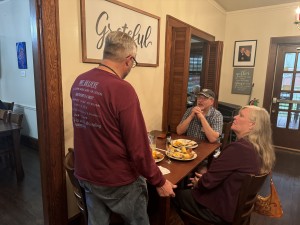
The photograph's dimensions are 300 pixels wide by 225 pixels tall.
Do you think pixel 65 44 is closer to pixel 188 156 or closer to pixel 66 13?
pixel 66 13

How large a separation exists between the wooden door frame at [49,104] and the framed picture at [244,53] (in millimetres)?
3678

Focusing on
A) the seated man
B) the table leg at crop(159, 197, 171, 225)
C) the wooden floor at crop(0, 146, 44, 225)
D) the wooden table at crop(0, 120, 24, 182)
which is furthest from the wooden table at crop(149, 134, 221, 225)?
the wooden table at crop(0, 120, 24, 182)

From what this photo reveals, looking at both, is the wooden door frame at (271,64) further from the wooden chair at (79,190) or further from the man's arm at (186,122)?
the wooden chair at (79,190)

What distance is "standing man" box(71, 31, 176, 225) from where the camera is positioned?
98cm

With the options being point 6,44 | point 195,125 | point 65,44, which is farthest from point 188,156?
point 6,44

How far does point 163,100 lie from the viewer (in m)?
2.72

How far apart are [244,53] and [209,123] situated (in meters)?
2.58

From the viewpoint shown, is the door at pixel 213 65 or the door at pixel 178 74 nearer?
the door at pixel 178 74

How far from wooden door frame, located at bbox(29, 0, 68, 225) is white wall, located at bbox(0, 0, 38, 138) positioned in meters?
2.33

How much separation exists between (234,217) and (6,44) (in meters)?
4.30

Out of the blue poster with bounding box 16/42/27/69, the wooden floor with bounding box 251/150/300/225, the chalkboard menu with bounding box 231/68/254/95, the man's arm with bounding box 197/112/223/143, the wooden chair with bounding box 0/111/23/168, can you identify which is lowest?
the wooden floor with bounding box 251/150/300/225

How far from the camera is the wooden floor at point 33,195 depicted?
2066 millimetres

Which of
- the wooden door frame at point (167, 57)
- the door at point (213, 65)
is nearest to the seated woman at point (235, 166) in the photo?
the wooden door frame at point (167, 57)

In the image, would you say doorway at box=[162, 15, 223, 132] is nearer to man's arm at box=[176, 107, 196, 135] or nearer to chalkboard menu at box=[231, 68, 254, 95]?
man's arm at box=[176, 107, 196, 135]
